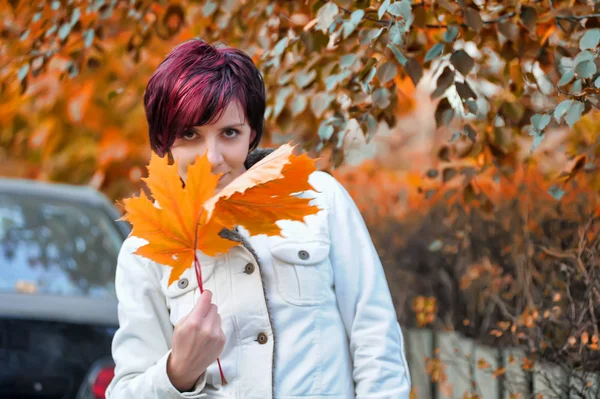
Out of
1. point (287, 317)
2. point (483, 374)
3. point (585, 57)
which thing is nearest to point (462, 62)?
point (585, 57)

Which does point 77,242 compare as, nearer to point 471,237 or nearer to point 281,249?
point 471,237

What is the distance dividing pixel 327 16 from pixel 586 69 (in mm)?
732

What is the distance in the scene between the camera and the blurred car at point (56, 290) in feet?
9.31

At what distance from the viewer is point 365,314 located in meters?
1.75

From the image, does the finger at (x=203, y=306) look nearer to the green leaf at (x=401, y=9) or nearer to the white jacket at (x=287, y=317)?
the white jacket at (x=287, y=317)

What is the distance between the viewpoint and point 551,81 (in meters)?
2.61

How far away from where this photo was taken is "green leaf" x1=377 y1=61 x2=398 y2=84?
2.31m

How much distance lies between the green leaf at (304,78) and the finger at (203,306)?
124 centimetres

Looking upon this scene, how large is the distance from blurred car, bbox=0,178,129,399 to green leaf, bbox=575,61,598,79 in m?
1.77

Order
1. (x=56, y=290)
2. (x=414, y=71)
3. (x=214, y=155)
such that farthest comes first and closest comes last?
(x=56, y=290), (x=414, y=71), (x=214, y=155)

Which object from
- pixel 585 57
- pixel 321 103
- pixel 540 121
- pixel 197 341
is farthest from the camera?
pixel 321 103

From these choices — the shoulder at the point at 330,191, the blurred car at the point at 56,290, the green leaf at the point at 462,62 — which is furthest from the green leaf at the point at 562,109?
the blurred car at the point at 56,290

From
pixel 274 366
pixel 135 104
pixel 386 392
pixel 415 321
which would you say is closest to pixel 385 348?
pixel 386 392

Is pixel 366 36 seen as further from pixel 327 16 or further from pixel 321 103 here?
pixel 321 103
